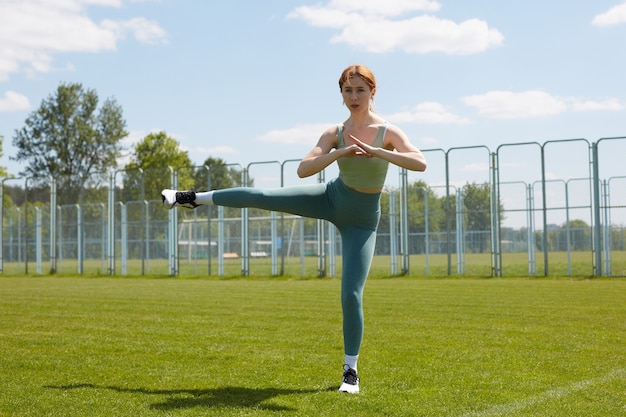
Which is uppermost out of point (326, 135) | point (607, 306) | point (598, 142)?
point (598, 142)

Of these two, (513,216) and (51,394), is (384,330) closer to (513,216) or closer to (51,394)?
(51,394)

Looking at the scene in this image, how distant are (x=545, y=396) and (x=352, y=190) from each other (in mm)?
1884

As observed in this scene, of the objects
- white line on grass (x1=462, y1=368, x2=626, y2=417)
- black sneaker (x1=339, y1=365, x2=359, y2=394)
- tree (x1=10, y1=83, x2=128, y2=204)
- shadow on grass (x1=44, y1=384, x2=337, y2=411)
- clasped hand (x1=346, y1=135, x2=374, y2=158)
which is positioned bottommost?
white line on grass (x1=462, y1=368, x2=626, y2=417)

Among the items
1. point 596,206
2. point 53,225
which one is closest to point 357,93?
point 596,206

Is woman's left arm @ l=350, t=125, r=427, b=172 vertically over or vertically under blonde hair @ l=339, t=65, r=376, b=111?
under

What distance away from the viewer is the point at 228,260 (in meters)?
30.0

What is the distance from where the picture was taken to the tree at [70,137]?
70.4 meters

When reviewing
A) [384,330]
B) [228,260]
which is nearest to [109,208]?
[228,260]

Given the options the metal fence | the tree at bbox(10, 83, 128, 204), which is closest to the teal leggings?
the metal fence

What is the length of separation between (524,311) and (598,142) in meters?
13.3

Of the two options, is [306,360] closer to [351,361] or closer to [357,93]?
[351,361]

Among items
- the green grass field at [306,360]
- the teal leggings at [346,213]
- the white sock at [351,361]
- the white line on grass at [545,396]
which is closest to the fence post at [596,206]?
the green grass field at [306,360]

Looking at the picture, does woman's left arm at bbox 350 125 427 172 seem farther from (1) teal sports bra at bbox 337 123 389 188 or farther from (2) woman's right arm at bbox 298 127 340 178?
(2) woman's right arm at bbox 298 127 340 178

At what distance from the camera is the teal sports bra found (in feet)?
17.4
